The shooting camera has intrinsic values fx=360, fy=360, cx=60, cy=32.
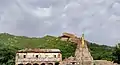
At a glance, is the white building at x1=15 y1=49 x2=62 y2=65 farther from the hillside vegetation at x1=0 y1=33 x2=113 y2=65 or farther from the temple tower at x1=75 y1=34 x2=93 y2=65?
the temple tower at x1=75 y1=34 x2=93 y2=65

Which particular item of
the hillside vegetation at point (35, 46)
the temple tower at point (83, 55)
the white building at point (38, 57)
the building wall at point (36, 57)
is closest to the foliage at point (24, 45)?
the hillside vegetation at point (35, 46)

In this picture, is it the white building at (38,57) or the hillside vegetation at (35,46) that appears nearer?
the white building at (38,57)

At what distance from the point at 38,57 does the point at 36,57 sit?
556 millimetres

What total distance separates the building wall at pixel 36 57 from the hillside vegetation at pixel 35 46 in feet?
13.2

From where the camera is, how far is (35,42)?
136 meters

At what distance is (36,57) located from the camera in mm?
100250

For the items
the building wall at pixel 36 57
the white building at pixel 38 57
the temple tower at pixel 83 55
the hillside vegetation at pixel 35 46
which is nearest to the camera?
the temple tower at pixel 83 55

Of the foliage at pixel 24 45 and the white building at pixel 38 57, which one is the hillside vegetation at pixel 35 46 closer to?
the foliage at pixel 24 45

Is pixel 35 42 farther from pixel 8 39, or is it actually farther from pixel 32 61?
pixel 32 61

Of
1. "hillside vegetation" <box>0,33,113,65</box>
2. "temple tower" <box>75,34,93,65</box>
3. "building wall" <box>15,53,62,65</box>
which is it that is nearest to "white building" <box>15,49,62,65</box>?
"building wall" <box>15,53,62,65</box>

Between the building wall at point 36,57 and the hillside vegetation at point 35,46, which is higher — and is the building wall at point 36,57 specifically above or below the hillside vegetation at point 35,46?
below

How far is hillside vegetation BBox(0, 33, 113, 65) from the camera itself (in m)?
108

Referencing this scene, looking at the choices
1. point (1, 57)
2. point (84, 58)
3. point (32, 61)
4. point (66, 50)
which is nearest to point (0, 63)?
point (1, 57)

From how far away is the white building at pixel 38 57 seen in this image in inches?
3915
